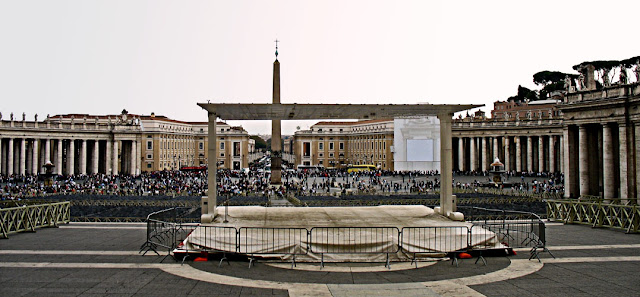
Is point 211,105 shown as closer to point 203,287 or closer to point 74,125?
point 203,287

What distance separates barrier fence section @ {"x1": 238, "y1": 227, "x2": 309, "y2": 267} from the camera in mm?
12547

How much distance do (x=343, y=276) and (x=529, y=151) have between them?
71.2m

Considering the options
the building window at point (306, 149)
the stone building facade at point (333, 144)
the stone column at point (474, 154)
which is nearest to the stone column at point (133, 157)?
the stone building facade at point (333, 144)

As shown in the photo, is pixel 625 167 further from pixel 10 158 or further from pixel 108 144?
pixel 108 144

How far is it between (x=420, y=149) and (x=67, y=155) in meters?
59.0

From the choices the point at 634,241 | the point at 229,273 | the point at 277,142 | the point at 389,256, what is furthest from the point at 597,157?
the point at 229,273

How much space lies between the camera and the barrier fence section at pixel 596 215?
57.2ft

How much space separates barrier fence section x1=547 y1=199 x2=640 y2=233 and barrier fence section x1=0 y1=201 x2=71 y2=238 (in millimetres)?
20670

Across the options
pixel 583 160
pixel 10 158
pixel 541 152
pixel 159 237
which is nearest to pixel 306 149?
pixel 541 152

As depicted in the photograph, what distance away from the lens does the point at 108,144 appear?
8588cm

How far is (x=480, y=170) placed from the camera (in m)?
→ 84.5

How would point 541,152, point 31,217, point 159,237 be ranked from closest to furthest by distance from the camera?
point 159,237 < point 31,217 < point 541,152

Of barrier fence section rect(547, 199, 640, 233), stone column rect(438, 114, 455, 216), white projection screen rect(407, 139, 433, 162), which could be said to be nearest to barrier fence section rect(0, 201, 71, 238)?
stone column rect(438, 114, 455, 216)

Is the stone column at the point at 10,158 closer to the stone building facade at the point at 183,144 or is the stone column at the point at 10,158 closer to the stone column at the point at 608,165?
the stone building facade at the point at 183,144
